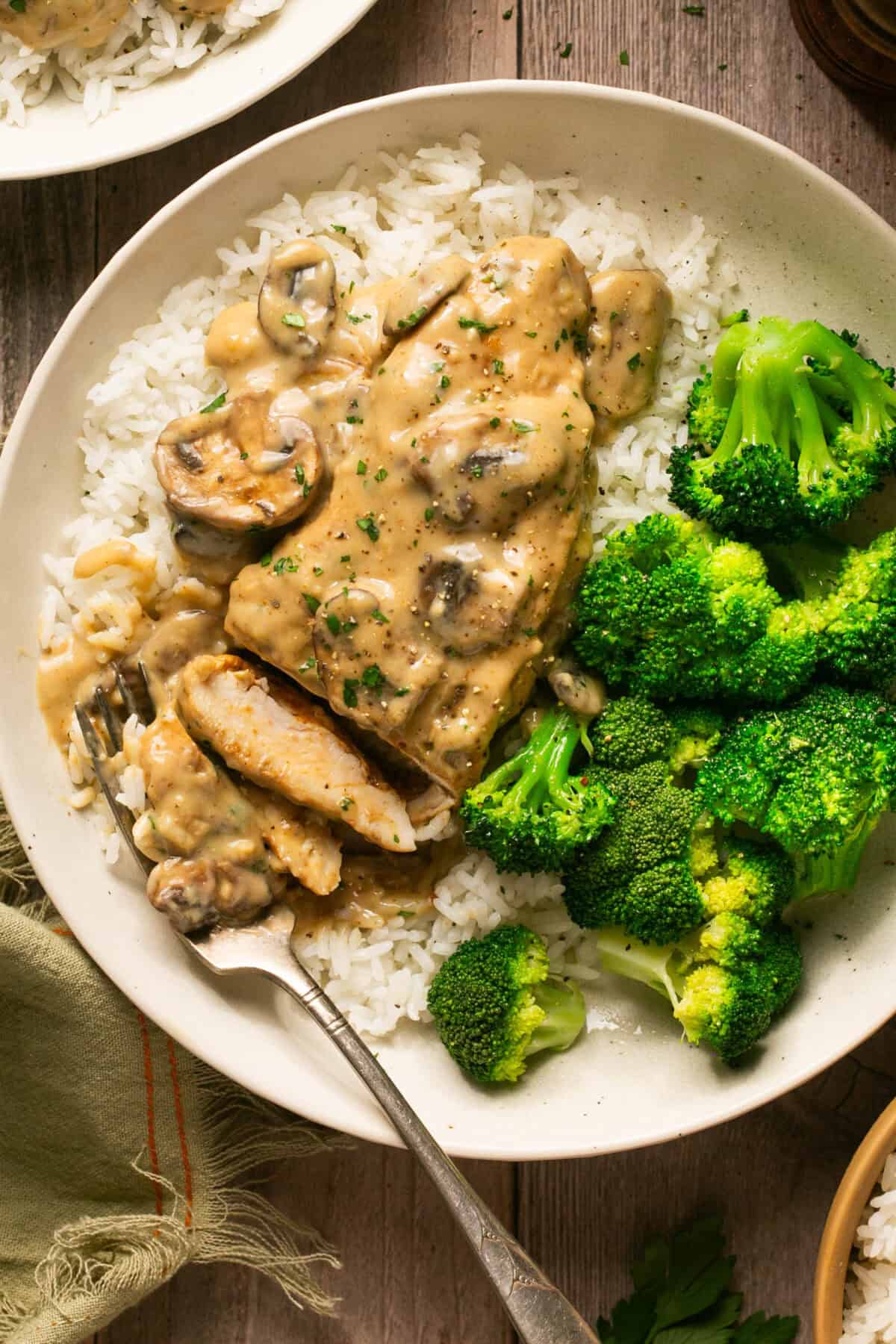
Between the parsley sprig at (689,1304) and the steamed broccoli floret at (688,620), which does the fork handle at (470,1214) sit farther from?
the steamed broccoli floret at (688,620)

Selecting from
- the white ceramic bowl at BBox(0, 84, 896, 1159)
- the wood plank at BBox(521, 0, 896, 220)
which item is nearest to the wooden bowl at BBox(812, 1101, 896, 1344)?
the white ceramic bowl at BBox(0, 84, 896, 1159)

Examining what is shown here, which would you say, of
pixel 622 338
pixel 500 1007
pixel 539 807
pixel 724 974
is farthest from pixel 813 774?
pixel 622 338

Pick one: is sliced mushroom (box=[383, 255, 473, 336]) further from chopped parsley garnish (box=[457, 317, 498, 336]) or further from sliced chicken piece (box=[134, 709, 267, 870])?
sliced chicken piece (box=[134, 709, 267, 870])

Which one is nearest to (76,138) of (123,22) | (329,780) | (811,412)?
(123,22)

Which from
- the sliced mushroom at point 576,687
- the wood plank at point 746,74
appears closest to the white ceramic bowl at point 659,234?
the wood plank at point 746,74

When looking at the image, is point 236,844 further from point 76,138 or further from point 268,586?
point 76,138
